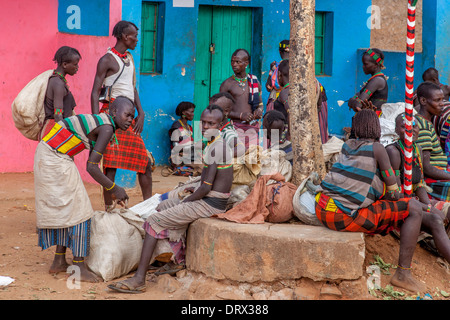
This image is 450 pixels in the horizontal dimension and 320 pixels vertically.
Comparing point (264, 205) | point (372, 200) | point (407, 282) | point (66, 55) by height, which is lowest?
point (407, 282)

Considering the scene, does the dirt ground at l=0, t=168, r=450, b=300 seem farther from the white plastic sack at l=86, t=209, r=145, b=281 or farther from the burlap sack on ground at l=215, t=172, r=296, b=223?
the burlap sack on ground at l=215, t=172, r=296, b=223

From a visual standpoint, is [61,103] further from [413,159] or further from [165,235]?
[413,159]

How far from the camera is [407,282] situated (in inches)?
179

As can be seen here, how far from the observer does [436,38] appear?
31.4 feet

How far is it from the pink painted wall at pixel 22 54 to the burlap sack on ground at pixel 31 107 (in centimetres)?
245

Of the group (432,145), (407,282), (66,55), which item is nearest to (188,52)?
(66,55)

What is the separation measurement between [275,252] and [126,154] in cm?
220

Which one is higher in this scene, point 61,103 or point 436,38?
point 436,38

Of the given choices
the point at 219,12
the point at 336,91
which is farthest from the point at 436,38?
the point at 219,12

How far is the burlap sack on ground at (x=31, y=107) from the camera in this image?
6.00m

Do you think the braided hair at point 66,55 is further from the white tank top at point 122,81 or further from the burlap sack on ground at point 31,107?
the white tank top at point 122,81

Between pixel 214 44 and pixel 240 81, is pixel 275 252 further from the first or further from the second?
pixel 214 44

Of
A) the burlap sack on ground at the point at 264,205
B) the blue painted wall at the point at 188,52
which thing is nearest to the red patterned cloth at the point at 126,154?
the burlap sack on ground at the point at 264,205

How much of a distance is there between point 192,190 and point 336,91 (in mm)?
5893
